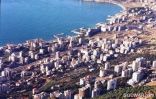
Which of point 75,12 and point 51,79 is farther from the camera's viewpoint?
point 75,12

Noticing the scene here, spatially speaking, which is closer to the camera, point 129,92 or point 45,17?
point 129,92

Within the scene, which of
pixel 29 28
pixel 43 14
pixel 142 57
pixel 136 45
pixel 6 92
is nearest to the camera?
pixel 6 92

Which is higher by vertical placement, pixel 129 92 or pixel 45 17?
pixel 129 92

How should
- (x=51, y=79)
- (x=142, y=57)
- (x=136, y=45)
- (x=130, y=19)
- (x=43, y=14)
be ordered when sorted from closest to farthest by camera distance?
(x=51, y=79)
(x=142, y=57)
(x=136, y=45)
(x=130, y=19)
(x=43, y=14)

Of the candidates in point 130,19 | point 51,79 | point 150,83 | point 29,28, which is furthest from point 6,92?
point 130,19

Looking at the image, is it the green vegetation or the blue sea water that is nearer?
the green vegetation

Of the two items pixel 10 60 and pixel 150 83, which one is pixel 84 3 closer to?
pixel 10 60

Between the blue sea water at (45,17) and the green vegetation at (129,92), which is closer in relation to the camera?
the green vegetation at (129,92)
